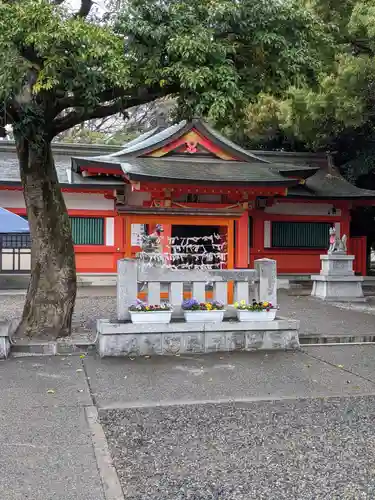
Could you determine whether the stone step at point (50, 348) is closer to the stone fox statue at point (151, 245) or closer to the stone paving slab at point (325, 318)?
the stone fox statue at point (151, 245)

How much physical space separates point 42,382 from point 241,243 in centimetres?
1054

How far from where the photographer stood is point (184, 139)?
16.6 m

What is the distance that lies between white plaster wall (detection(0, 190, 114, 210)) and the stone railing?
946cm

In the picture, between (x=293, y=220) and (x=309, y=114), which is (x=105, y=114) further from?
(x=293, y=220)

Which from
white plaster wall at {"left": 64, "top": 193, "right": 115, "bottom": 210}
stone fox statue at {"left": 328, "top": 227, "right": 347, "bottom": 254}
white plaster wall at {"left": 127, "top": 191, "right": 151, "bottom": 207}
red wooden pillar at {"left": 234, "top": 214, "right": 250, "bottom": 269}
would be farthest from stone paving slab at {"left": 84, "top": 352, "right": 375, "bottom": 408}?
white plaster wall at {"left": 64, "top": 193, "right": 115, "bottom": 210}

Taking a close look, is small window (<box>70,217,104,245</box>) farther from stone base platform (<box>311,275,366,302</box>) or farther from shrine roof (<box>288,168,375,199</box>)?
stone base platform (<box>311,275,366,302</box>)

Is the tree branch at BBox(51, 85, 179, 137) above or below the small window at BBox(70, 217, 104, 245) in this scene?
above

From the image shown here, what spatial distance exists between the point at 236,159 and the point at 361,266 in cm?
665

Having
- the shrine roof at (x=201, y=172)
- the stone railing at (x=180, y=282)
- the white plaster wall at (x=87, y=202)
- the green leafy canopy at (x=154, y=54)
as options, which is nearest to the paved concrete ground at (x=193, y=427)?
the stone railing at (x=180, y=282)

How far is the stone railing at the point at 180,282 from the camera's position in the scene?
7.95m

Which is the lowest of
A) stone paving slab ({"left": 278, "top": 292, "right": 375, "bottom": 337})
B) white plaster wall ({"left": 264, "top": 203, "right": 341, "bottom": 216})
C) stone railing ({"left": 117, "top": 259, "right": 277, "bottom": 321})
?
stone paving slab ({"left": 278, "top": 292, "right": 375, "bottom": 337})

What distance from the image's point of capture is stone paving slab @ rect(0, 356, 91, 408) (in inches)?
217

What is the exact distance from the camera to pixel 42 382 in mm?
6227

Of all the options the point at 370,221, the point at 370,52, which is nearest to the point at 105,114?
the point at 370,52
